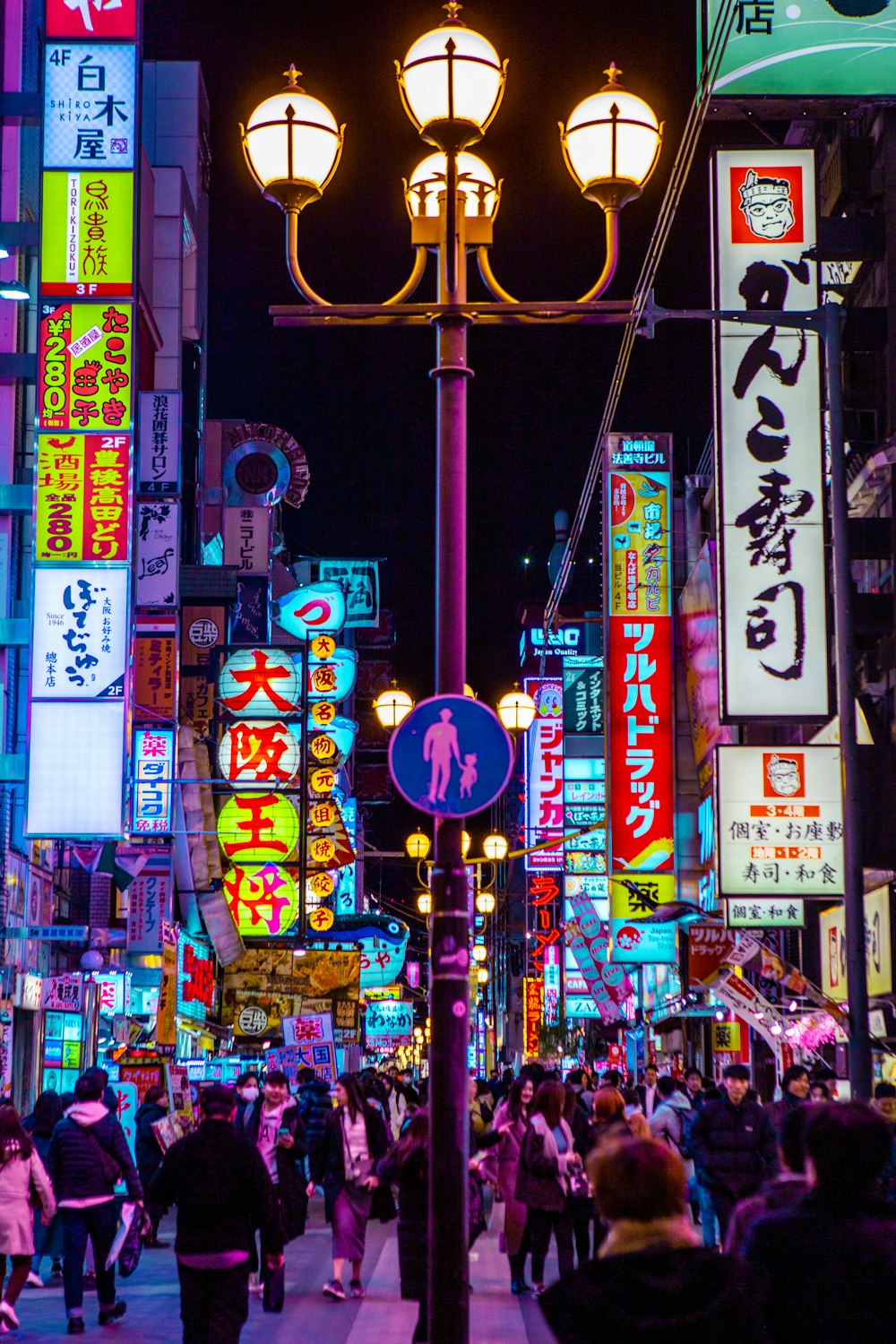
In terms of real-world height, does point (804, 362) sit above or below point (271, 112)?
above

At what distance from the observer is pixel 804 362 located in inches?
898

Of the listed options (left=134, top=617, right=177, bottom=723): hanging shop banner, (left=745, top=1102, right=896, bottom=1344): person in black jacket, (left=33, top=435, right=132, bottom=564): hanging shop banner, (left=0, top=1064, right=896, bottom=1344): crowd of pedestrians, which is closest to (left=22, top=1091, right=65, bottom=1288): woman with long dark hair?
(left=0, top=1064, right=896, bottom=1344): crowd of pedestrians

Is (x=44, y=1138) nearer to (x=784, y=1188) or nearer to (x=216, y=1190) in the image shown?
(x=216, y=1190)

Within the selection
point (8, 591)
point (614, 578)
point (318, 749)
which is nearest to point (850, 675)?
point (8, 591)

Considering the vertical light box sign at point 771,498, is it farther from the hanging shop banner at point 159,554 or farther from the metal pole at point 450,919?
the hanging shop banner at point 159,554

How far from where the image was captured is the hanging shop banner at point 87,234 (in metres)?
24.5

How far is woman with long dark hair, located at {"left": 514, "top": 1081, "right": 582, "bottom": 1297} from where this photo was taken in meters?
14.9

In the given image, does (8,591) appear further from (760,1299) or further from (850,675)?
(760,1299)

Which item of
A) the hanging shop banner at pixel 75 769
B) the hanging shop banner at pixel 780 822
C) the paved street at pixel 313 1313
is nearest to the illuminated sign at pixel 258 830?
the hanging shop banner at pixel 75 769

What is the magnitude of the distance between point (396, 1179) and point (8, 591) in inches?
672

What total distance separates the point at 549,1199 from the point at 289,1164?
2.72 m

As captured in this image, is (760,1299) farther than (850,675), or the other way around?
(850,675)

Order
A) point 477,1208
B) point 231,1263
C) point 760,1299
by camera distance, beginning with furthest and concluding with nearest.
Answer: point 477,1208
point 231,1263
point 760,1299

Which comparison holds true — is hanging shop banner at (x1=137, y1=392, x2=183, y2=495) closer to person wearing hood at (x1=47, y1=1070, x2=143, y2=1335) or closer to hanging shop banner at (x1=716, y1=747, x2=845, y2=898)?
hanging shop banner at (x1=716, y1=747, x2=845, y2=898)
